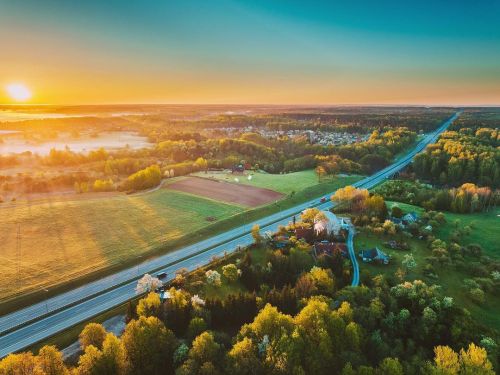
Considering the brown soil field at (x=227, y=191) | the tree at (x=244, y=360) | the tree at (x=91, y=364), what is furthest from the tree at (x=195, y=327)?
the brown soil field at (x=227, y=191)

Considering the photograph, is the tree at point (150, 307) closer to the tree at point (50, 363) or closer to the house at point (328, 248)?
the tree at point (50, 363)

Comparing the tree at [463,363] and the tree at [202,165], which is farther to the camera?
the tree at [202,165]

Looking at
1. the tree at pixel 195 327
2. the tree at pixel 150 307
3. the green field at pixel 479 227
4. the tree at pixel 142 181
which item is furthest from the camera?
the tree at pixel 142 181

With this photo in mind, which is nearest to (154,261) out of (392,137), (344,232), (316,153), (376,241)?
(344,232)

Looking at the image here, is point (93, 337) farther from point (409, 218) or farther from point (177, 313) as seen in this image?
point (409, 218)

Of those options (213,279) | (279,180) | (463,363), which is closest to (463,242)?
(463,363)

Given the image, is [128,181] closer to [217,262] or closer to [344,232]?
[217,262]
